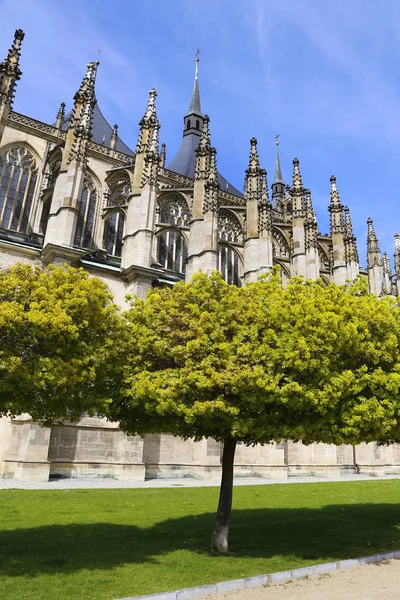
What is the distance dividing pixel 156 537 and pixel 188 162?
3806 centimetres

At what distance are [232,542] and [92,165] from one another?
1070 inches

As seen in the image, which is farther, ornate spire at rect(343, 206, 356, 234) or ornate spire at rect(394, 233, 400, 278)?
ornate spire at rect(394, 233, 400, 278)

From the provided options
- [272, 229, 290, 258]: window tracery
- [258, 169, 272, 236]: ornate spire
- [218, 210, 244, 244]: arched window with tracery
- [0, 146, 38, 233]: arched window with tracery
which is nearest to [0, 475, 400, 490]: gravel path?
[0, 146, 38, 233]: arched window with tracery

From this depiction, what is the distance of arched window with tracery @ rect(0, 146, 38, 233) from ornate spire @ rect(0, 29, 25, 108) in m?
5.92

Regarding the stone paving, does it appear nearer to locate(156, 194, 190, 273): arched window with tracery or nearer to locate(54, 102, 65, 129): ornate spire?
locate(156, 194, 190, 273): arched window with tracery

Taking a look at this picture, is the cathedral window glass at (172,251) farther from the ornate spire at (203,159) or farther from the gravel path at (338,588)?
the gravel path at (338,588)

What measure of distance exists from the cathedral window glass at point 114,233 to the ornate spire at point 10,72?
372 inches

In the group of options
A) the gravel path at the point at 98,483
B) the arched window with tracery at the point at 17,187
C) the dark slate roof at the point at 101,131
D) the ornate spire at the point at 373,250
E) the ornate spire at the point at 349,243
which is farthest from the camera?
the ornate spire at the point at 373,250

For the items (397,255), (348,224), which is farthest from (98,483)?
(397,255)

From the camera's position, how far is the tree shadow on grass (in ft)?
24.0

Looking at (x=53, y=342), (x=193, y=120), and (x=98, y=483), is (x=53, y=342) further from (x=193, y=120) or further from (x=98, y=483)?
(x=193, y=120)

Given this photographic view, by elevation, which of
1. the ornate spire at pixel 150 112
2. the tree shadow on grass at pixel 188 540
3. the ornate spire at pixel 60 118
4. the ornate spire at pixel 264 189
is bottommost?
the tree shadow on grass at pixel 188 540

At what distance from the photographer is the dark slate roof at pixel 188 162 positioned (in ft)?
135

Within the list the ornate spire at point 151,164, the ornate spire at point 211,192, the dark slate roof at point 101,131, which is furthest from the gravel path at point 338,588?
the dark slate roof at point 101,131
